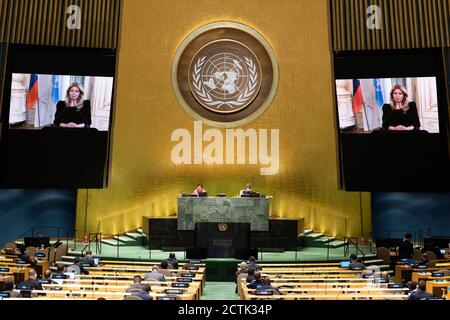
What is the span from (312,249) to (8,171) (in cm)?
976

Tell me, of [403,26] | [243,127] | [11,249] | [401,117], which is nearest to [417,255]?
[401,117]

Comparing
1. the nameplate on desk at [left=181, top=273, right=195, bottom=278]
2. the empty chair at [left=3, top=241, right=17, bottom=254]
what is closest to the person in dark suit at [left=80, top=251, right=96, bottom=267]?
the nameplate on desk at [left=181, top=273, right=195, bottom=278]

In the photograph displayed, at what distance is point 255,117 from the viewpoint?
58.9ft

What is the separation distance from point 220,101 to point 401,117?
6291 millimetres

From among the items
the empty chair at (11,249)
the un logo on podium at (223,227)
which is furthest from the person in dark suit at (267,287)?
the empty chair at (11,249)

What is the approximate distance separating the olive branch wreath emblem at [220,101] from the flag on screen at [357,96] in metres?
3.83

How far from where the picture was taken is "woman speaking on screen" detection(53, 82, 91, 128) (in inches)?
617

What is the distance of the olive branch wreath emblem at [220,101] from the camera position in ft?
59.1

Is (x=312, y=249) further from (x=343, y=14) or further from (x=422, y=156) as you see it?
(x=343, y=14)

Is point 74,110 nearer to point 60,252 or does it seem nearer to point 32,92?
point 32,92

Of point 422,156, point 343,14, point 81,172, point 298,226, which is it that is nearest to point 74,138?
point 81,172

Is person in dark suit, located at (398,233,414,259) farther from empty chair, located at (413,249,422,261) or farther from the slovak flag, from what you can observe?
the slovak flag

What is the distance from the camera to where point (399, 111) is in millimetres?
15477

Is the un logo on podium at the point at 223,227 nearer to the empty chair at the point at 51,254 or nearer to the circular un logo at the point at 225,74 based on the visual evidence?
the empty chair at the point at 51,254
